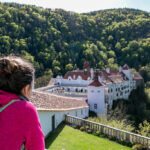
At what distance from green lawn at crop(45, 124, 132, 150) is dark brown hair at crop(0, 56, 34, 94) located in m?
11.6

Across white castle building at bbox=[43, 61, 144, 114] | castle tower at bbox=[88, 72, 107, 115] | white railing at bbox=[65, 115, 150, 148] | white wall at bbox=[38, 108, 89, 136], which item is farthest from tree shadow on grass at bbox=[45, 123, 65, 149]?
white castle building at bbox=[43, 61, 144, 114]

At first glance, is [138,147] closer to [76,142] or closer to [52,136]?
[76,142]

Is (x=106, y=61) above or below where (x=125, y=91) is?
above

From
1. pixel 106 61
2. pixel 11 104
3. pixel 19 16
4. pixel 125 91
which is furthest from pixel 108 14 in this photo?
pixel 11 104

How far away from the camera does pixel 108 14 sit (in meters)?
181

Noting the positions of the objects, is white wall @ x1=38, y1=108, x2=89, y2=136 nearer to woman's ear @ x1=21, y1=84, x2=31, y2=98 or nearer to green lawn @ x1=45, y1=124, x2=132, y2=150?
green lawn @ x1=45, y1=124, x2=132, y2=150

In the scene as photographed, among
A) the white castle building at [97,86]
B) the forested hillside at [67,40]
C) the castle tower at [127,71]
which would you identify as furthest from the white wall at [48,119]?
the forested hillside at [67,40]

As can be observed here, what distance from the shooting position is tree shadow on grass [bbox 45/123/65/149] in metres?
14.0

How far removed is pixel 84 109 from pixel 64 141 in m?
17.9

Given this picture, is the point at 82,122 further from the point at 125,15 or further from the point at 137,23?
the point at 125,15

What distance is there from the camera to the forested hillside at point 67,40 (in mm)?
95062

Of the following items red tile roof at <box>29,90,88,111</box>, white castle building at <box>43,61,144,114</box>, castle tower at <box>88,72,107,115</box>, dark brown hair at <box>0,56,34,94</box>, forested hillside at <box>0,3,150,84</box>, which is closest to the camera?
dark brown hair at <box>0,56,34,94</box>

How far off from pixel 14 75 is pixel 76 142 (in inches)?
506

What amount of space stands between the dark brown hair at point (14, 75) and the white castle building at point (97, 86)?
4061 centimetres
